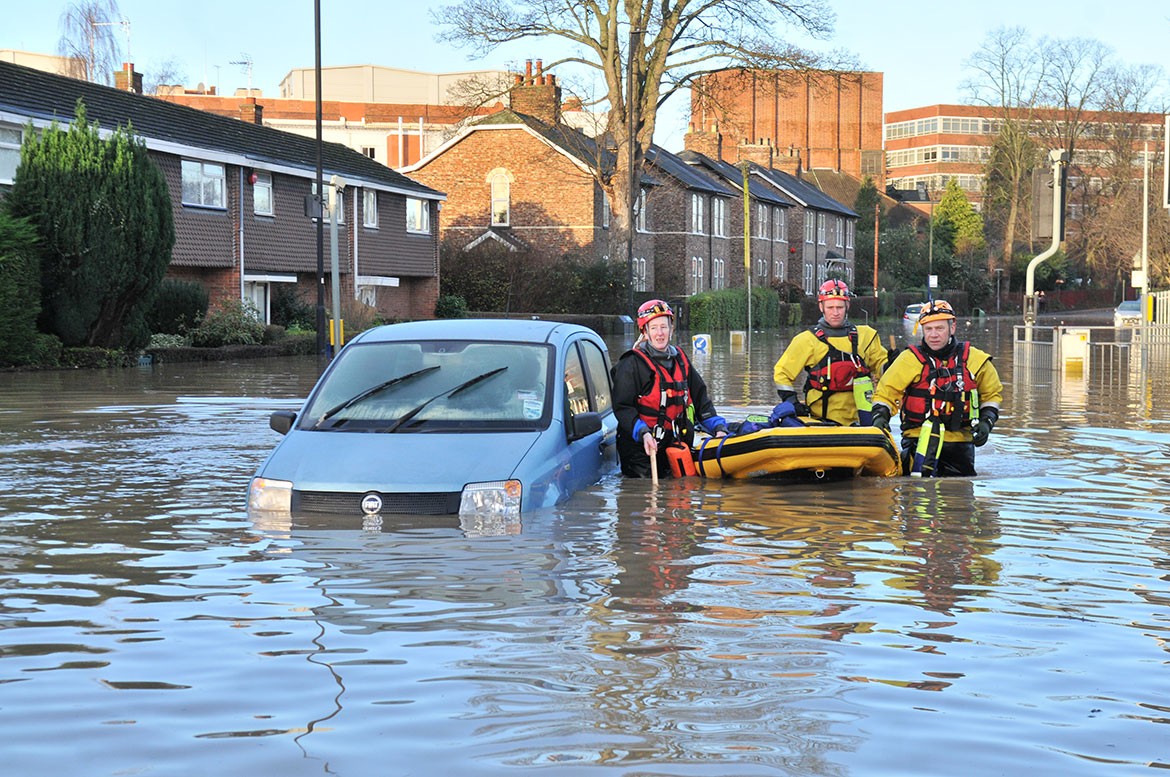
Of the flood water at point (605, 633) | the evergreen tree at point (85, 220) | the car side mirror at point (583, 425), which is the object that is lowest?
the flood water at point (605, 633)

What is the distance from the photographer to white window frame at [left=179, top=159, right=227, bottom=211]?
36.6m

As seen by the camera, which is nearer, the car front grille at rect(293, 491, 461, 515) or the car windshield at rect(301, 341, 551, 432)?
the car front grille at rect(293, 491, 461, 515)

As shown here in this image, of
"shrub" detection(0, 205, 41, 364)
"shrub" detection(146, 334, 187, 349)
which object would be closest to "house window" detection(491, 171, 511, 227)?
"shrub" detection(146, 334, 187, 349)

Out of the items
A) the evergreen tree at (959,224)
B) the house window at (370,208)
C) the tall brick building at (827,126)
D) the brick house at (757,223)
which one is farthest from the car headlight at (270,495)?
the tall brick building at (827,126)

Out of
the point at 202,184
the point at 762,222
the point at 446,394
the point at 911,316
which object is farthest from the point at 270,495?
the point at 762,222

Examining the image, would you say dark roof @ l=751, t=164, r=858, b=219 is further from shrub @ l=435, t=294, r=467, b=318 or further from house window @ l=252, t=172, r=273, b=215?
house window @ l=252, t=172, r=273, b=215

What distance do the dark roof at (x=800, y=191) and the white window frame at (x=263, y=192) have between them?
48627mm

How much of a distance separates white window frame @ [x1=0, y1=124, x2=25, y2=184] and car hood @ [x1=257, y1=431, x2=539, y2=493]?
23546 millimetres

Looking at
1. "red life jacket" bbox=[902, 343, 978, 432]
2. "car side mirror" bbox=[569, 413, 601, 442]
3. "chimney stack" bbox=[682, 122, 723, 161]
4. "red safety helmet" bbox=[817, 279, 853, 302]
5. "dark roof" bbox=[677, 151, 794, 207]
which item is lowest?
"car side mirror" bbox=[569, 413, 601, 442]

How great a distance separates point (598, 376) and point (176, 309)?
79.9ft

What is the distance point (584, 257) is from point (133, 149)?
103 feet

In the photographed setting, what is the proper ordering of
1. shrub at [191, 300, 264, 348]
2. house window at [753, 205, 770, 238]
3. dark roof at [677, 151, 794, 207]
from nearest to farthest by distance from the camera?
shrub at [191, 300, 264, 348] → dark roof at [677, 151, 794, 207] → house window at [753, 205, 770, 238]

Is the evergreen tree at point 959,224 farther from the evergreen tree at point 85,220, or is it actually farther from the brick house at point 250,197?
the evergreen tree at point 85,220

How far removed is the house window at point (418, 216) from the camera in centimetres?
4969
